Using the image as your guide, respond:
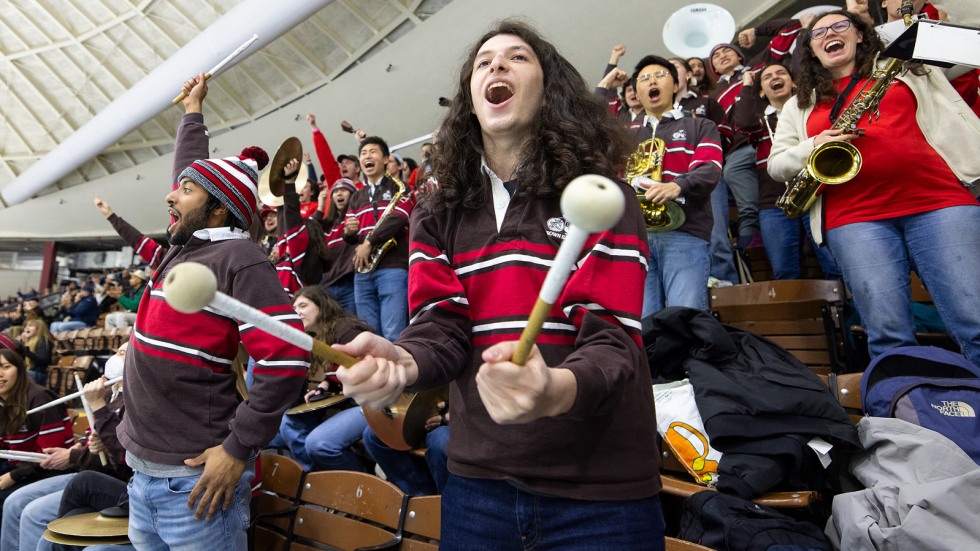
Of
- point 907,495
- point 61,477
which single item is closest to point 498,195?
point 907,495

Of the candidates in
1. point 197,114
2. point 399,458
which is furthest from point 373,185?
point 399,458

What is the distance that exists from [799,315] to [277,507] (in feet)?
9.87

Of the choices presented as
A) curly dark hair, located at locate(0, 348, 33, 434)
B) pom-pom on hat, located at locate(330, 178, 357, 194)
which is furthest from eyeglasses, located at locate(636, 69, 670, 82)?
curly dark hair, located at locate(0, 348, 33, 434)

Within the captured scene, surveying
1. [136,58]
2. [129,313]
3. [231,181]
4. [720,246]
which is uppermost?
[136,58]

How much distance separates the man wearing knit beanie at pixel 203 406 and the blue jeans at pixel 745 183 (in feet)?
12.5

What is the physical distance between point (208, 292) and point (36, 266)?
26239 millimetres

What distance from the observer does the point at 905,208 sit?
2387mm

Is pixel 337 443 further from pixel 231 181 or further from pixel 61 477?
pixel 61 477

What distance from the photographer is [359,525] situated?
258 centimetres

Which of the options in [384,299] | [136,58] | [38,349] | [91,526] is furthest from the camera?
[136,58]

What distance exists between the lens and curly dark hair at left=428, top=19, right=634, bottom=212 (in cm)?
131

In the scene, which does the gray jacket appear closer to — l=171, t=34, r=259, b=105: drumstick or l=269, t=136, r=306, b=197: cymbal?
l=171, t=34, r=259, b=105: drumstick

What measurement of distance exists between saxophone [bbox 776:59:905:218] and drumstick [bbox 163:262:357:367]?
2.52m

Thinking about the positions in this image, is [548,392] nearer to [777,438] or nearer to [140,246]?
[777,438]
